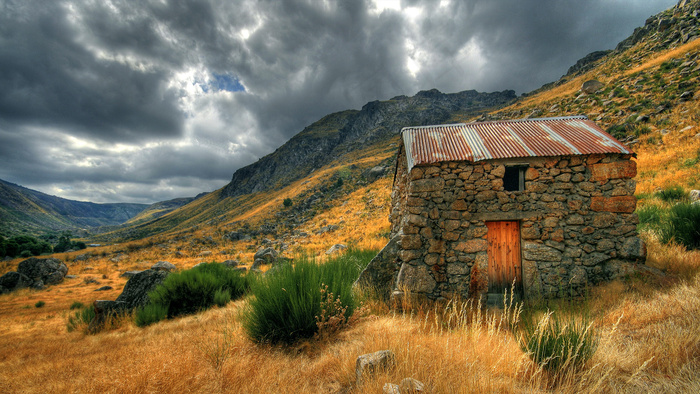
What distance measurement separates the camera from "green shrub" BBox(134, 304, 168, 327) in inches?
270

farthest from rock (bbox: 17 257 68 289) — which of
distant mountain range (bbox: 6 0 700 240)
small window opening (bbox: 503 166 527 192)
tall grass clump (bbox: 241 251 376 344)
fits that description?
small window opening (bbox: 503 166 527 192)

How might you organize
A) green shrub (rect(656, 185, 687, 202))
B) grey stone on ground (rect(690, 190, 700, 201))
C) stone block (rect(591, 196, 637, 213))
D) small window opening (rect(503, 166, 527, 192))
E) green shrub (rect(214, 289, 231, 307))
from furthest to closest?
green shrub (rect(656, 185, 687, 202)) → grey stone on ground (rect(690, 190, 700, 201)) → green shrub (rect(214, 289, 231, 307)) → small window opening (rect(503, 166, 527, 192)) → stone block (rect(591, 196, 637, 213))

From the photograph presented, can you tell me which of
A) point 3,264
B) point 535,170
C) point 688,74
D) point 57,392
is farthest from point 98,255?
point 688,74

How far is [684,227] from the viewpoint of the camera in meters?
6.90

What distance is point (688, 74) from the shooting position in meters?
19.9

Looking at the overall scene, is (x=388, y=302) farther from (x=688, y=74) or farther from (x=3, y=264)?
(x=3, y=264)

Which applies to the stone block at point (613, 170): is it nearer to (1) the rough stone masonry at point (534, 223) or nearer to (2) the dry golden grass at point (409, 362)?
(1) the rough stone masonry at point (534, 223)

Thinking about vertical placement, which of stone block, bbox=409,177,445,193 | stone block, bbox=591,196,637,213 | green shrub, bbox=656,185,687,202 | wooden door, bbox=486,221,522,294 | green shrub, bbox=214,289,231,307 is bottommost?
green shrub, bbox=214,289,231,307

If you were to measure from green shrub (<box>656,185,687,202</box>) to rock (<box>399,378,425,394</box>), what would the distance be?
43.2ft

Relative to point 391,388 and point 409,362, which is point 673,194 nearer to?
point 409,362

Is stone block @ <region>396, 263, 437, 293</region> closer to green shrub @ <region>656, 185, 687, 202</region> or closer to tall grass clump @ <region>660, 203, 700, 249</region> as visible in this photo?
tall grass clump @ <region>660, 203, 700, 249</region>

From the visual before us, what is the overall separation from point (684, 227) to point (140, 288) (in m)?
15.8

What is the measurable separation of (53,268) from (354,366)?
81.2 ft

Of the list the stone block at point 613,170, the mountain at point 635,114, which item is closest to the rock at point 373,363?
the stone block at point 613,170
